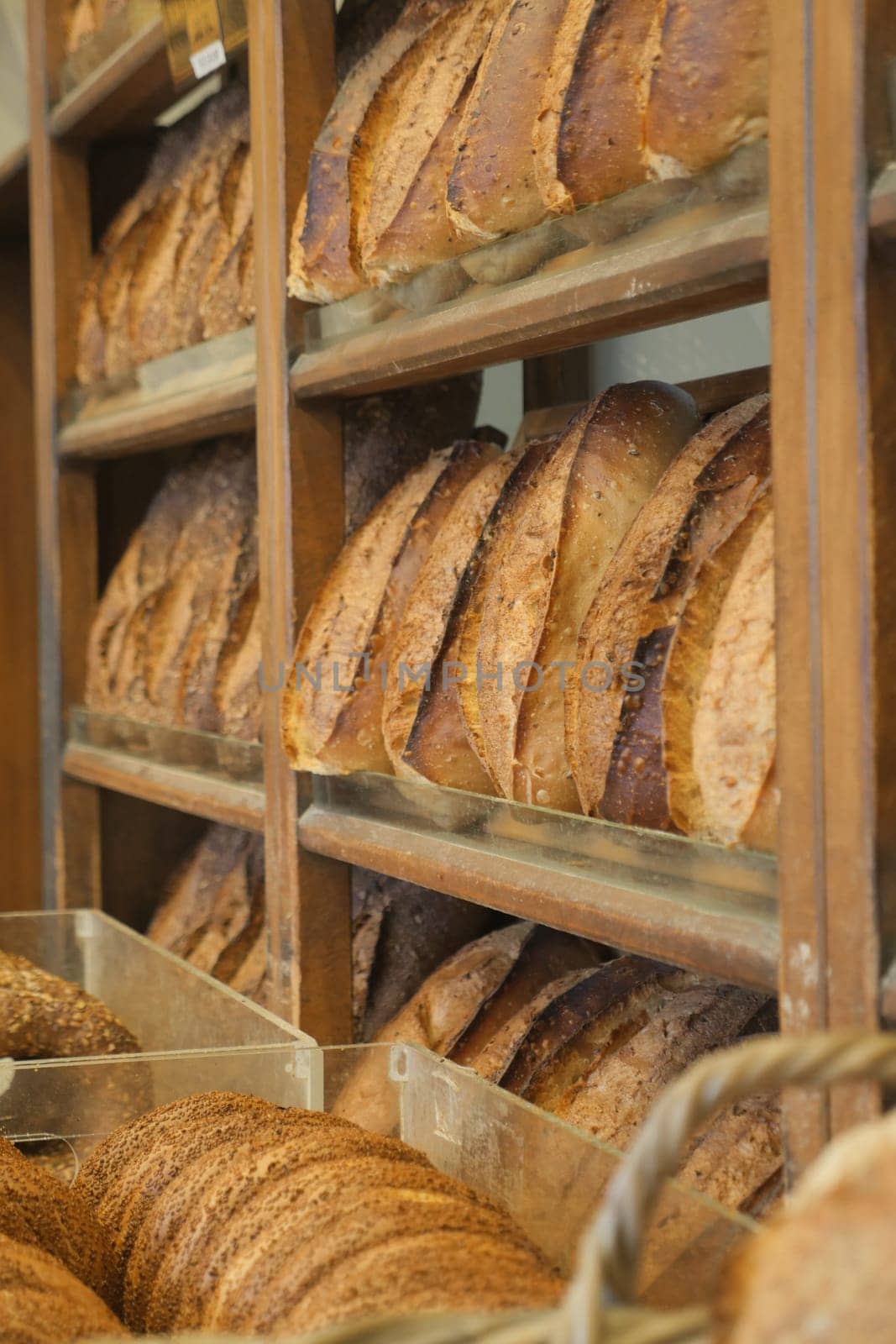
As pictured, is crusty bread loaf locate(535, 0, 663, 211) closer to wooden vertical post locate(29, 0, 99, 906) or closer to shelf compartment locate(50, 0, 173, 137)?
shelf compartment locate(50, 0, 173, 137)

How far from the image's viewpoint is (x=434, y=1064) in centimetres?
109

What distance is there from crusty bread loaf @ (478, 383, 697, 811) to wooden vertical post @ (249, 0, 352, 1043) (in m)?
0.37

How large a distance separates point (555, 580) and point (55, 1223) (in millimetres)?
650

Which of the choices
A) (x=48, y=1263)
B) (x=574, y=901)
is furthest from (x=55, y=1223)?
(x=574, y=901)

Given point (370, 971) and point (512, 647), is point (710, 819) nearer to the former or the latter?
point (512, 647)

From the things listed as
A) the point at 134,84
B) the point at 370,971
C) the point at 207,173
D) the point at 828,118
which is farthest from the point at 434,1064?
the point at 134,84

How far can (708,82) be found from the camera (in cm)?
89

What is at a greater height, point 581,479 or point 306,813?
point 581,479

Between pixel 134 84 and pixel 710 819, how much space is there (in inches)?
63.8

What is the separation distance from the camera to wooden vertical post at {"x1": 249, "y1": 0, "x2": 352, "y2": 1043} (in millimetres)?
1467

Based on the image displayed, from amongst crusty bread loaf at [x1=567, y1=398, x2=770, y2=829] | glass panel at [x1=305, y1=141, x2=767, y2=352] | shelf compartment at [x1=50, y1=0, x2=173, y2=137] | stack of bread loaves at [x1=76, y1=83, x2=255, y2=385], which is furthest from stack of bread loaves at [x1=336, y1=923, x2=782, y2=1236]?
shelf compartment at [x1=50, y1=0, x2=173, y2=137]

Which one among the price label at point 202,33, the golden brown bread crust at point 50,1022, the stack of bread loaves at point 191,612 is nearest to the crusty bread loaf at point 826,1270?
the golden brown bread crust at point 50,1022

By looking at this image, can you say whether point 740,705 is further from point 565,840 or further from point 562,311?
point 562,311

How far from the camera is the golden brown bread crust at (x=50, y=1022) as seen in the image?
52.8 inches
